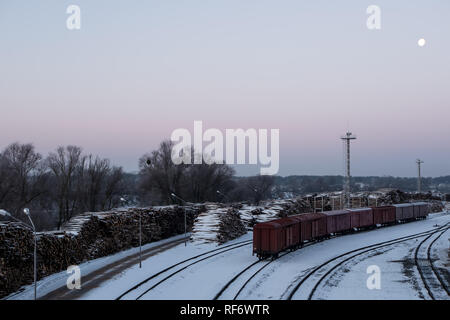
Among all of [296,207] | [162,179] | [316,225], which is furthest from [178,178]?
[316,225]

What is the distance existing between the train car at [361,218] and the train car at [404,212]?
8.78 m

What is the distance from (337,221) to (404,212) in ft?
73.0

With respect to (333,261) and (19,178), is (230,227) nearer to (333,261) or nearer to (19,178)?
(333,261)

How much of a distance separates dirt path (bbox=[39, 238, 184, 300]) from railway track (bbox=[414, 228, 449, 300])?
19.0 metres

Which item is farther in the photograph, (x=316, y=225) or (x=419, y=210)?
(x=419, y=210)

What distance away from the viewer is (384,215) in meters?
54.8

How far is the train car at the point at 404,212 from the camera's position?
58.3 metres

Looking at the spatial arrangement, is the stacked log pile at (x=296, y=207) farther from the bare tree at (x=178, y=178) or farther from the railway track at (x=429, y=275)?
the bare tree at (x=178, y=178)

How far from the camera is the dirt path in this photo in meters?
22.0

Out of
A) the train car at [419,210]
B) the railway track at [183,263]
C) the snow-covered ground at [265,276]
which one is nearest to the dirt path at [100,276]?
the snow-covered ground at [265,276]

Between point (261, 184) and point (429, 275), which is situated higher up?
point (261, 184)

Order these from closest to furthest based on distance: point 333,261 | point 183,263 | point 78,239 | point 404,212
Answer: point 183,263 → point 333,261 → point 78,239 → point 404,212

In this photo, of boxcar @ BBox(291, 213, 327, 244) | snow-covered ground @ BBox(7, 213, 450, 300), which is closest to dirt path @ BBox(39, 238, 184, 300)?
snow-covered ground @ BBox(7, 213, 450, 300)
